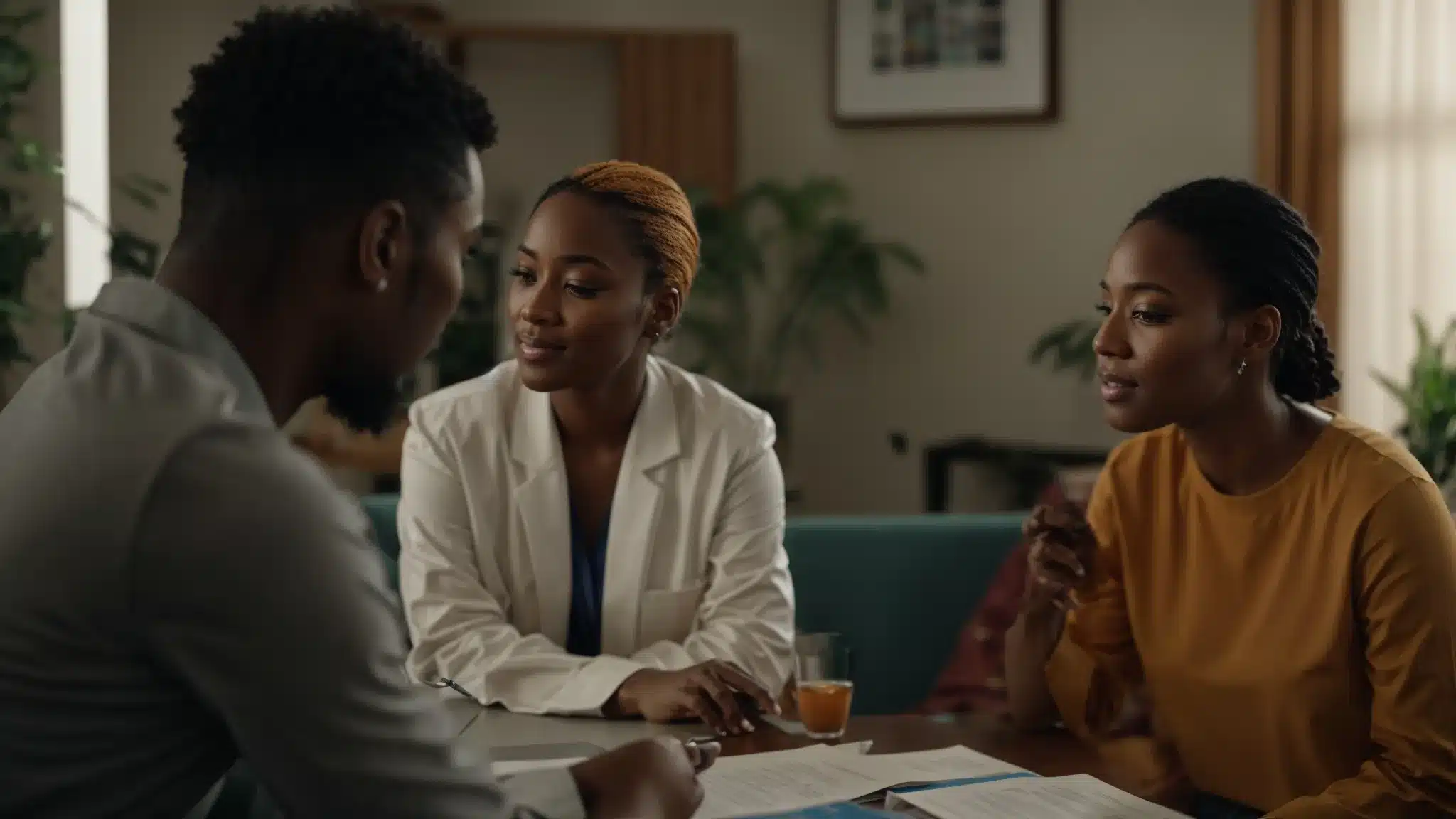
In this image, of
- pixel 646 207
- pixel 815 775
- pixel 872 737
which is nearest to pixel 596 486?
pixel 646 207

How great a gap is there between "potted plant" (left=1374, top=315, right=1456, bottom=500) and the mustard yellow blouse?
2569 mm

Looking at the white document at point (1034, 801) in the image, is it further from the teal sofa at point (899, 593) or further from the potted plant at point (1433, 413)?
the potted plant at point (1433, 413)

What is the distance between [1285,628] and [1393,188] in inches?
145

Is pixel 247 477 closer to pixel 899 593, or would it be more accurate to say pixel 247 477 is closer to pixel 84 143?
pixel 899 593

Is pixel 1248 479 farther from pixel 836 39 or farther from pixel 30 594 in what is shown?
pixel 836 39

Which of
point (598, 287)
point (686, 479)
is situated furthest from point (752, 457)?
point (598, 287)

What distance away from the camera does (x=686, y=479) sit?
7.47 feet

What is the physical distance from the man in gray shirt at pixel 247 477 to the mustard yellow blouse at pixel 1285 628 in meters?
0.93

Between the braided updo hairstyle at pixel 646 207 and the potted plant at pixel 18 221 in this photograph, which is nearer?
the braided updo hairstyle at pixel 646 207

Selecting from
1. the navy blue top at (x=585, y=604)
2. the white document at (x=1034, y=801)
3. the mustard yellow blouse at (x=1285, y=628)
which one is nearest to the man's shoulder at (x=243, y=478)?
the white document at (x=1034, y=801)

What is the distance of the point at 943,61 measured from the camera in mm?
5926

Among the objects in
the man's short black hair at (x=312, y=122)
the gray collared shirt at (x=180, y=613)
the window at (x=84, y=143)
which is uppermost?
the window at (x=84, y=143)

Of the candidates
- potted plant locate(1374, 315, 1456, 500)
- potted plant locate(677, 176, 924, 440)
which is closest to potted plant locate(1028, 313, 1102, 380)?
potted plant locate(677, 176, 924, 440)

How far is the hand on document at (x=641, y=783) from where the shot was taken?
3.93ft
